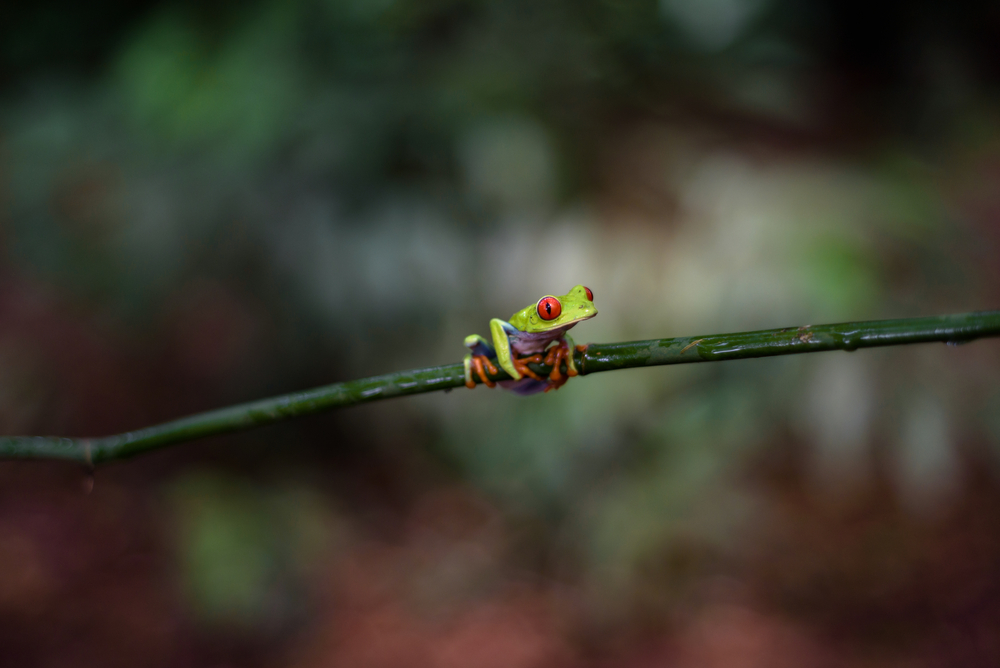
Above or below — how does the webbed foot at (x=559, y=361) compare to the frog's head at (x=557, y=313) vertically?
below

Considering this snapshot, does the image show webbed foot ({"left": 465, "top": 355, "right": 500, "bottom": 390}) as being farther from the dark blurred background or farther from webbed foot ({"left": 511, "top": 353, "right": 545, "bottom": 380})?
the dark blurred background

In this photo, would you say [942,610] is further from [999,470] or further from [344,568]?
[344,568]

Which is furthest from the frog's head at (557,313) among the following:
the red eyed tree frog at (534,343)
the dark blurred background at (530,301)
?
the dark blurred background at (530,301)

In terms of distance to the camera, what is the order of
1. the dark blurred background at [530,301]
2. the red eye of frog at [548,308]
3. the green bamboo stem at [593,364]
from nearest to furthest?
1. the green bamboo stem at [593,364]
2. the red eye of frog at [548,308]
3. the dark blurred background at [530,301]

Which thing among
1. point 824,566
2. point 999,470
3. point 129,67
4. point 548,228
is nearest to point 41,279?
point 129,67

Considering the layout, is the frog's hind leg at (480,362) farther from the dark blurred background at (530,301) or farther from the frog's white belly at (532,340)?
the dark blurred background at (530,301)

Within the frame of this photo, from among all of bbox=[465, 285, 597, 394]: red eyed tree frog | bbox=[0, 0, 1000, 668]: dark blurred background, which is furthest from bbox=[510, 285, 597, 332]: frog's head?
bbox=[0, 0, 1000, 668]: dark blurred background
